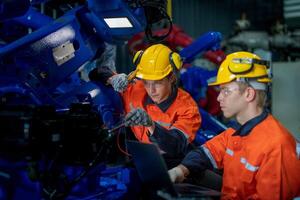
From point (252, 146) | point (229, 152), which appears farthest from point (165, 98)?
point (252, 146)

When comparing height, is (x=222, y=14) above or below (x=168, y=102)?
below

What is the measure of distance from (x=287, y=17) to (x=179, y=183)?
4.67 metres

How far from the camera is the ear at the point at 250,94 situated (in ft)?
7.66

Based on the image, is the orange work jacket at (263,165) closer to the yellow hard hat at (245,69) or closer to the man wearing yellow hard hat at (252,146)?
the man wearing yellow hard hat at (252,146)

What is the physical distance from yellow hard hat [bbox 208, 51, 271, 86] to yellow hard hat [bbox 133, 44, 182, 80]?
0.63 metres

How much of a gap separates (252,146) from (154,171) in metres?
0.61

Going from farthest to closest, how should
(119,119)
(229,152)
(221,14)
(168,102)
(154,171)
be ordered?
(221,14) → (119,119) → (168,102) → (229,152) → (154,171)

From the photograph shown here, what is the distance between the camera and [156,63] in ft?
9.68

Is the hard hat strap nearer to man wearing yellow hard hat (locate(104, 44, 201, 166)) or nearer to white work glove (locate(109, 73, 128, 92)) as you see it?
man wearing yellow hard hat (locate(104, 44, 201, 166))

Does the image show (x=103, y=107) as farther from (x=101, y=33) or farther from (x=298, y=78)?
(x=298, y=78)

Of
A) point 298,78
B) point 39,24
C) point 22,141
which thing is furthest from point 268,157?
point 298,78

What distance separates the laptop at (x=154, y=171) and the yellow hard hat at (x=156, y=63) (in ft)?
2.97

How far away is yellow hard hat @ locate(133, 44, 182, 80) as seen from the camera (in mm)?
2947

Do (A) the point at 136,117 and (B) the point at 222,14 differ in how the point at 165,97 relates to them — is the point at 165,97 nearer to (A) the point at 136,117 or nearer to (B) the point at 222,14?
(A) the point at 136,117
